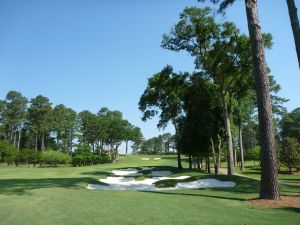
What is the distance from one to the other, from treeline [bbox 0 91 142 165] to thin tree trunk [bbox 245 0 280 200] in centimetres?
6067

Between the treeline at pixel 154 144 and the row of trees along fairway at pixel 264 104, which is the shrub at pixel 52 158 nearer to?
the row of trees along fairway at pixel 264 104

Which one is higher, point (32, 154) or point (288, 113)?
point (288, 113)

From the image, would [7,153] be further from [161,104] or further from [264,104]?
[264,104]

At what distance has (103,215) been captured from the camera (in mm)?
9688

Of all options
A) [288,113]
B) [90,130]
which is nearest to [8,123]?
[90,130]

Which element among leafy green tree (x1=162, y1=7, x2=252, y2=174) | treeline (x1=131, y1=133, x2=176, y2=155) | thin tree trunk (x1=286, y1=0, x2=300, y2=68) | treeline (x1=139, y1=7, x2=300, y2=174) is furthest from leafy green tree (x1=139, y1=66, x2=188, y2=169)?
treeline (x1=131, y1=133, x2=176, y2=155)

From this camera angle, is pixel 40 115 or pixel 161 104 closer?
pixel 161 104

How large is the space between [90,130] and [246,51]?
81924 mm

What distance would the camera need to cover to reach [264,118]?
1277 cm

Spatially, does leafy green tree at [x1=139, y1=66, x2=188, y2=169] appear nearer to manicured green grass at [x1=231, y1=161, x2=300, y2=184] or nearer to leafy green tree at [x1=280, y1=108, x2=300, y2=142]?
manicured green grass at [x1=231, y1=161, x2=300, y2=184]

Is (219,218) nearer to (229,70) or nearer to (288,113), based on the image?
(229,70)

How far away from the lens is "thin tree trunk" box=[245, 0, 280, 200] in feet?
40.7

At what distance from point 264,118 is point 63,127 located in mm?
96073

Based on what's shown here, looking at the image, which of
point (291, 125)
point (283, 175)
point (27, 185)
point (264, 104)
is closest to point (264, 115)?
point (264, 104)
